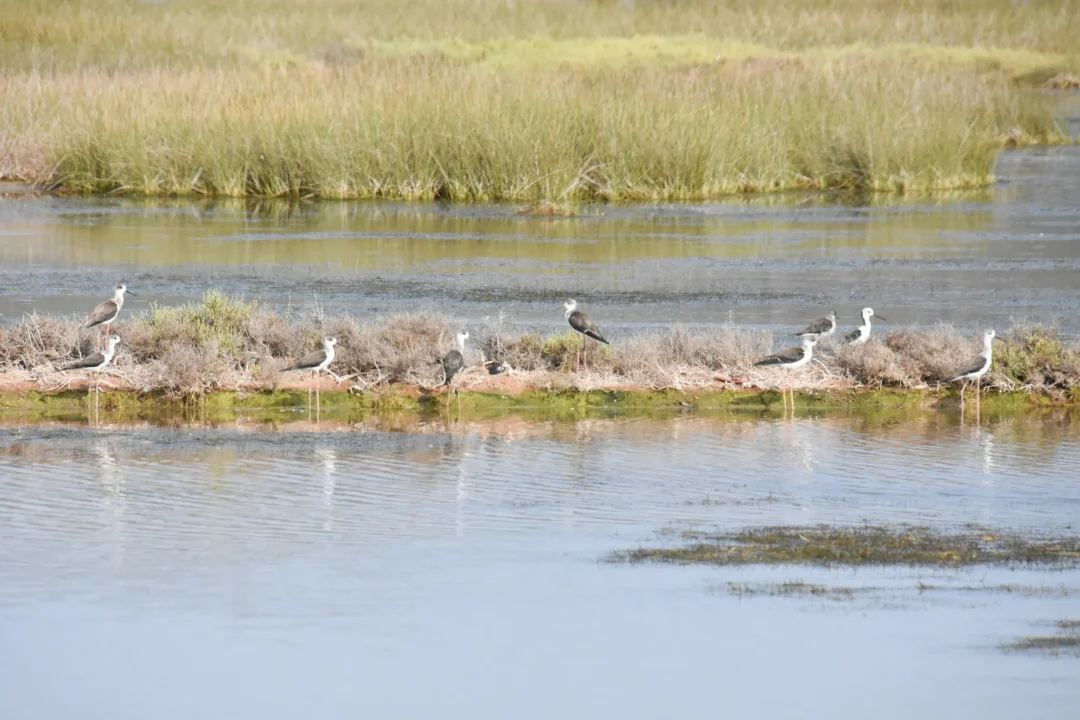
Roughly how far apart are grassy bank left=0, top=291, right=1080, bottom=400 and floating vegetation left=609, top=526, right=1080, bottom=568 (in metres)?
4.84

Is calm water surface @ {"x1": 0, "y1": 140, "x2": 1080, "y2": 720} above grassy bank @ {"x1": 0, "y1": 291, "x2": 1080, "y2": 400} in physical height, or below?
below

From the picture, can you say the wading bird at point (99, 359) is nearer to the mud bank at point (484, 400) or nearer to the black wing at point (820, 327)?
the mud bank at point (484, 400)

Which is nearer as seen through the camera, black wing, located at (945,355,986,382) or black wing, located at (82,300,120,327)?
black wing, located at (945,355,986,382)

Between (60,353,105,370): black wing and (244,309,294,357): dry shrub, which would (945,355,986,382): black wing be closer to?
(244,309,294,357): dry shrub

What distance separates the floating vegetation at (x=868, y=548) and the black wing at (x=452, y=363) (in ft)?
14.2

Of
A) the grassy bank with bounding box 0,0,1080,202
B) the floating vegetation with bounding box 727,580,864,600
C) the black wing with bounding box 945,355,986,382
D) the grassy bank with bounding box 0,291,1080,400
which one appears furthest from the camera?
the grassy bank with bounding box 0,0,1080,202

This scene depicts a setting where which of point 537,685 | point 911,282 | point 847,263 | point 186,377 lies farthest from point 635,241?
point 537,685

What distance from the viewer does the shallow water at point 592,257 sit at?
2145 cm

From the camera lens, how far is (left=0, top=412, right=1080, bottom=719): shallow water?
8391 mm

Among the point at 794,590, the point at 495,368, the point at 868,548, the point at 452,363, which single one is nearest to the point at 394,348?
the point at 495,368

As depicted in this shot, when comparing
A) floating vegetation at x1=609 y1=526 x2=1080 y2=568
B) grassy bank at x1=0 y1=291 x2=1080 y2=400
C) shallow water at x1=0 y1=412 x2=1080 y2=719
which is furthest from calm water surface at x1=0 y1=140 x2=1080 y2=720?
grassy bank at x1=0 y1=291 x2=1080 y2=400

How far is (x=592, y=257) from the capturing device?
86.2 feet

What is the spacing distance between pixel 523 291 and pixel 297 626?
13646 mm

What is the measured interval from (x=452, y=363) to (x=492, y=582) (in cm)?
501
